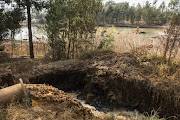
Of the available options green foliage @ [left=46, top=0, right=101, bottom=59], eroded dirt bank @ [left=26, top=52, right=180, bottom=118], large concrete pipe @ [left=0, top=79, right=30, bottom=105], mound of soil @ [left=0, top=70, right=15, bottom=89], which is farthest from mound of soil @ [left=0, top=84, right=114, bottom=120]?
green foliage @ [left=46, top=0, right=101, bottom=59]

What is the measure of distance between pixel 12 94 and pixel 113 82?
2983mm

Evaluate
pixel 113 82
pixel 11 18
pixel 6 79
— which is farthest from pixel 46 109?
pixel 11 18

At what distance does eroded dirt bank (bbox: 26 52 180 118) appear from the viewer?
12.9 feet

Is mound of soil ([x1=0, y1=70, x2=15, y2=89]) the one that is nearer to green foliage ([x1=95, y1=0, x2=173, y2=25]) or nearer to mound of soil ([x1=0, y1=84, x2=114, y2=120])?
mound of soil ([x1=0, y1=84, x2=114, y2=120])

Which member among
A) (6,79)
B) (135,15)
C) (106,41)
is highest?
(135,15)

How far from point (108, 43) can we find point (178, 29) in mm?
2679

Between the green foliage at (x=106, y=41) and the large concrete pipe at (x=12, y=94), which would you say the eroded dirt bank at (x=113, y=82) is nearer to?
the green foliage at (x=106, y=41)

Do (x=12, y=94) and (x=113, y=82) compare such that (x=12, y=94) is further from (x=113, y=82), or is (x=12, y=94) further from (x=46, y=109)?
(x=113, y=82)

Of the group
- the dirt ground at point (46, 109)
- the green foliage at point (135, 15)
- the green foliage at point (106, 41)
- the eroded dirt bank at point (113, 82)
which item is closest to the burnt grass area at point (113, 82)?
the eroded dirt bank at point (113, 82)

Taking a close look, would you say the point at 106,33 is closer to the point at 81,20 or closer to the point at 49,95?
the point at 81,20

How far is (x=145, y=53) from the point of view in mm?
5770

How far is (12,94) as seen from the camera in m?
2.55

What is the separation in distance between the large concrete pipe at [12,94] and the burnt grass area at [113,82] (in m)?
1.92

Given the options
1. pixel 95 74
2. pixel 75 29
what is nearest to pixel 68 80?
pixel 95 74
